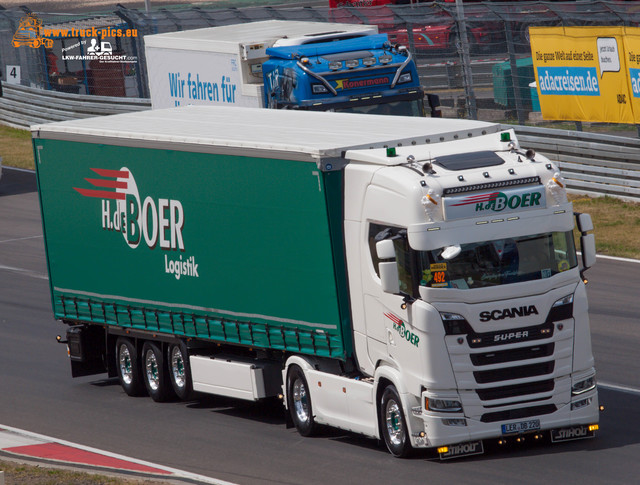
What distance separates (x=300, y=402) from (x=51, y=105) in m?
27.8

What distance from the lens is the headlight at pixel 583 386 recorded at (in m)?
13.1

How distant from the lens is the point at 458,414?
12.7 meters

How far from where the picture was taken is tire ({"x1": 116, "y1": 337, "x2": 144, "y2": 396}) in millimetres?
17750

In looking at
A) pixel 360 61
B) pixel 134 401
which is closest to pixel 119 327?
pixel 134 401

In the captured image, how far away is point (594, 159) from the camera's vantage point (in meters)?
27.3

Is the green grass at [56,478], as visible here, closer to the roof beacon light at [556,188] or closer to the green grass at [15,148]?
the roof beacon light at [556,188]

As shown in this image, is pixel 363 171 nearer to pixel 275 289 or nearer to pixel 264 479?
pixel 275 289

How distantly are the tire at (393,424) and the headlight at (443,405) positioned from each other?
15.3 inches

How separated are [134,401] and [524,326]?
6.82 meters

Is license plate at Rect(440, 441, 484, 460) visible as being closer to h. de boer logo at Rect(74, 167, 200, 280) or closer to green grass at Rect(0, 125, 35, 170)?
h. de boer logo at Rect(74, 167, 200, 280)

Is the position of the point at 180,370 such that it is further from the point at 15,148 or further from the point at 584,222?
the point at 15,148

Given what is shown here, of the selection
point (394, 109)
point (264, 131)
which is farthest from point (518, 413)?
point (394, 109)

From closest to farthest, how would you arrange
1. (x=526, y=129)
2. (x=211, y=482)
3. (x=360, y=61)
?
(x=211, y=482) < (x=360, y=61) < (x=526, y=129)

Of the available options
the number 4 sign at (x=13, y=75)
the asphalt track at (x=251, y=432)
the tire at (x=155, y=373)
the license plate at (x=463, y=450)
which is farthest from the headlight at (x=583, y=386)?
the number 4 sign at (x=13, y=75)
